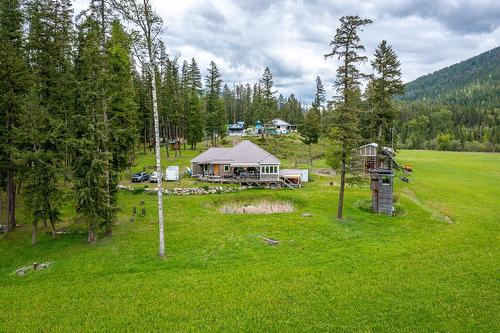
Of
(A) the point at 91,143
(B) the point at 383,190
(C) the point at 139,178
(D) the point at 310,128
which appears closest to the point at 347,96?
(B) the point at 383,190

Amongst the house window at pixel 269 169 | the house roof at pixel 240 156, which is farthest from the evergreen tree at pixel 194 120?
the house window at pixel 269 169

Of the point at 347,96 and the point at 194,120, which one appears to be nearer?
the point at 347,96

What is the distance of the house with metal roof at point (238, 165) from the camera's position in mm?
42219

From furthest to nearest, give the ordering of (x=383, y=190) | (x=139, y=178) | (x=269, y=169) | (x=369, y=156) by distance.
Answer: (x=369, y=156)
(x=269, y=169)
(x=139, y=178)
(x=383, y=190)

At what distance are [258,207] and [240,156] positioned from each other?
12.8 meters

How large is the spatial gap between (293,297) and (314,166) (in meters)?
45.3

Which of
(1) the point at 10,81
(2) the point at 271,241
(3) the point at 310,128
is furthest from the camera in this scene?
(3) the point at 310,128

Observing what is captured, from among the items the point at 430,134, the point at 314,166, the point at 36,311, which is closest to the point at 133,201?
the point at 36,311

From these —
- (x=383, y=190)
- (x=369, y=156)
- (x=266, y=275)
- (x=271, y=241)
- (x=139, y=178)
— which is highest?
(x=369, y=156)

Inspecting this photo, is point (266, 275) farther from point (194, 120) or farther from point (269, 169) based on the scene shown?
point (194, 120)

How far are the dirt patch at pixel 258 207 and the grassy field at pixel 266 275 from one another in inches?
109

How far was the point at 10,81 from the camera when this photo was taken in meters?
22.2

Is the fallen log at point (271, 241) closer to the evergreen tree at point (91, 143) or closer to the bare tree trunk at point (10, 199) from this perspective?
the evergreen tree at point (91, 143)

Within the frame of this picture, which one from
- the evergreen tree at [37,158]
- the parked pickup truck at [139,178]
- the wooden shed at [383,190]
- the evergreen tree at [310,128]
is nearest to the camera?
the evergreen tree at [37,158]
